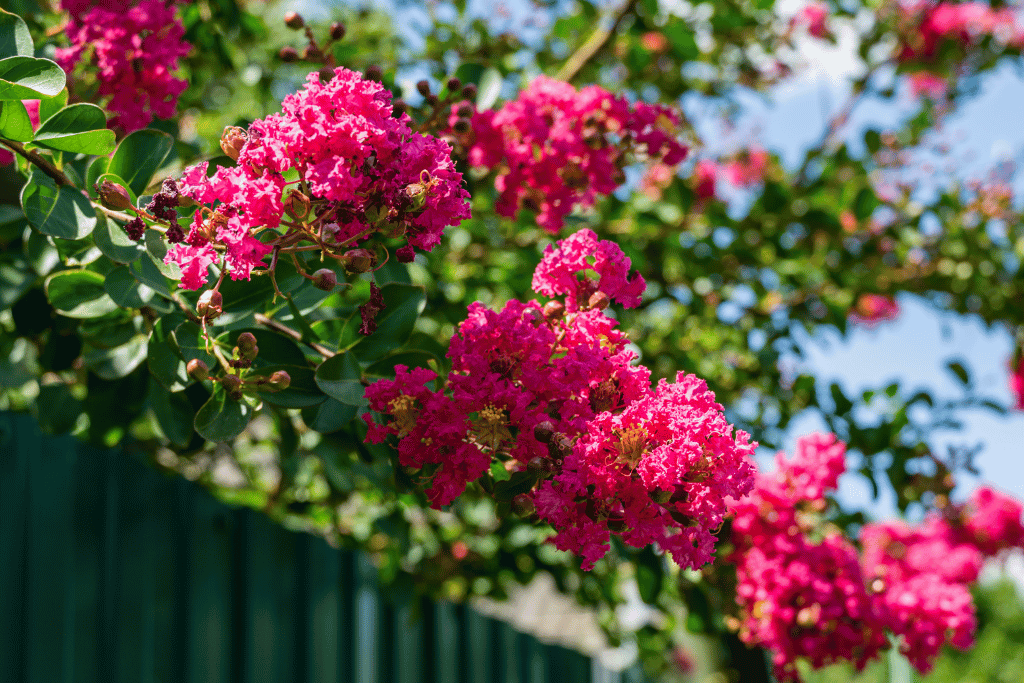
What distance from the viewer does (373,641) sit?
2.70 metres

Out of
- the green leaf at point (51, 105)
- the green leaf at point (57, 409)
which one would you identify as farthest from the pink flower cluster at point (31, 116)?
the green leaf at point (57, 409)

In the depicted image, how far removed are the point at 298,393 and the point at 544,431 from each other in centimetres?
38

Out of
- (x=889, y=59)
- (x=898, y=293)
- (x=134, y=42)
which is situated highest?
(x=889, y=59)

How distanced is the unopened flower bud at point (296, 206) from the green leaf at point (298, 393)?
25cm

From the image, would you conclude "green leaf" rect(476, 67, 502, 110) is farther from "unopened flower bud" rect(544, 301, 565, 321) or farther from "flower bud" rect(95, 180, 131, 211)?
"flower bud" rect(95, 180, 131, 211)

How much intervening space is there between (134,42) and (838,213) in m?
2.00

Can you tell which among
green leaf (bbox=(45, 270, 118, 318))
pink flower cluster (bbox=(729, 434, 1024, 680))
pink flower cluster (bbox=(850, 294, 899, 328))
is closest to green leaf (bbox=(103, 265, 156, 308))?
green leaf (bbox=(45, 270, 118, 318))

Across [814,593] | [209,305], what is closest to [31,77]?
[209,305]

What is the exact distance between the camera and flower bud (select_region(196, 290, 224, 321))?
94cm

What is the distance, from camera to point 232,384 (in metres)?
0.99

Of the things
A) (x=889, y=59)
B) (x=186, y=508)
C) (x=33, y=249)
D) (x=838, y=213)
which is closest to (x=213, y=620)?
(x=186, y=508)

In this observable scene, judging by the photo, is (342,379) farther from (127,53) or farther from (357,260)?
(127,53)

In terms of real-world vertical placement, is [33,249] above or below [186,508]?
above

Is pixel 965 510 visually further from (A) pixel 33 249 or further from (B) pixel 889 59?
(A) pixel 33 249
